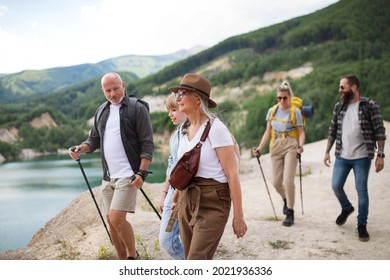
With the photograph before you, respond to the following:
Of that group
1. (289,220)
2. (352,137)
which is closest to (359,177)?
(352,137)

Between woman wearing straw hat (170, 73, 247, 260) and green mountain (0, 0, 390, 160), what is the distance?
33cm

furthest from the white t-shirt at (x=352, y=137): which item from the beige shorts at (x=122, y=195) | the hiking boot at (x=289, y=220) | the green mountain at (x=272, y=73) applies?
the beige shorts at (x=122, y=195)

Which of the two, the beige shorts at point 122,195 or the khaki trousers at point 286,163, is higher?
the beige shorts at point 122,195

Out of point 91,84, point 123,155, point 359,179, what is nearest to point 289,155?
point 359,179

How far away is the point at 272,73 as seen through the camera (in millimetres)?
54469

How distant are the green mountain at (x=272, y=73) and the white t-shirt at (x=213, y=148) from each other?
1.22ft

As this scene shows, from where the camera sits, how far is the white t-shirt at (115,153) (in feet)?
10.9

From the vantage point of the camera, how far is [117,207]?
10.7 feet

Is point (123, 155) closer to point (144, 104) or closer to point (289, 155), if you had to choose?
point (144, 104)

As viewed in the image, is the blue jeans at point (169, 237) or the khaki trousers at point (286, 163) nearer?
the blue jeans at point (169, 237)

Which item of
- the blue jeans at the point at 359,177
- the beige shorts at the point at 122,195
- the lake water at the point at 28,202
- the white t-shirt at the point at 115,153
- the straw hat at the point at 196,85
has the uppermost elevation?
the straw hat at the point at 196,85

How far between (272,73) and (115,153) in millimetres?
53138

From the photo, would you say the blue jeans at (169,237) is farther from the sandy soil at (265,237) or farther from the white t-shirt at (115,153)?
the sandy soil at (265,237)

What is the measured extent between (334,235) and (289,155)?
105cm
